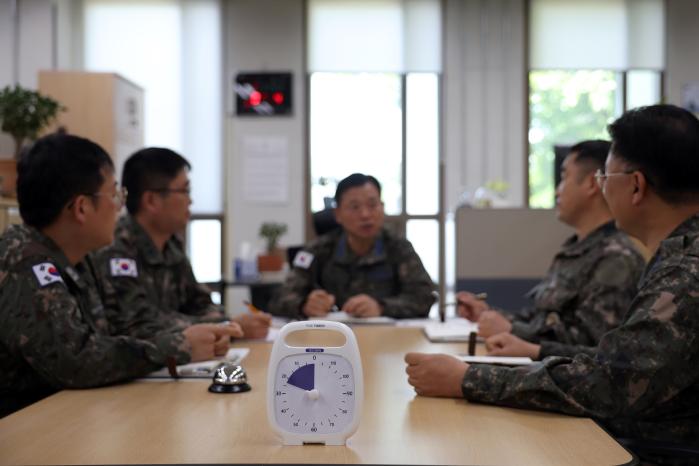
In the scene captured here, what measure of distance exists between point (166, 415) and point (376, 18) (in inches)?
280

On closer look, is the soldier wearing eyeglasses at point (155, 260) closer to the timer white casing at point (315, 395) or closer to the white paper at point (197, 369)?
the white paper at point (197, 369)

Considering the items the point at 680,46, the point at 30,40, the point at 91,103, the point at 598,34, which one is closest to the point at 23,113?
the point at 91,103

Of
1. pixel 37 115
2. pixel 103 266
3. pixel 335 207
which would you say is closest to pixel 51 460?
pixel 103 266

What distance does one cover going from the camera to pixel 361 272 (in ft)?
13.8

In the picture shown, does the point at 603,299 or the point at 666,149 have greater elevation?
the point at 666,149

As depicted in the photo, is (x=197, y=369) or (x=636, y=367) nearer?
→ (x=636, y=367)

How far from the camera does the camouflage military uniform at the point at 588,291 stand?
8.94ft

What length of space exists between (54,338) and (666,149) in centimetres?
149

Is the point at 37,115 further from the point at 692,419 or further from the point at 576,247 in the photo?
the point at 692,419

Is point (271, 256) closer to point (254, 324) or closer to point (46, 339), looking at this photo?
point (254, 324)

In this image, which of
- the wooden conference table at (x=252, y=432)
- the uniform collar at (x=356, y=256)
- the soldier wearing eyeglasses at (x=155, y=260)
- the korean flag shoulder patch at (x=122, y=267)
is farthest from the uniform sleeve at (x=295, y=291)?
the wooden conference table at (x=252, y=432)

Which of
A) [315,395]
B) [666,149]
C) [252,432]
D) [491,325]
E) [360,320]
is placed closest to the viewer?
[315,395]

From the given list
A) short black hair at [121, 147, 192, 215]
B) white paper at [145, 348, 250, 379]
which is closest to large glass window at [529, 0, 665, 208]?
short black hair at [121, 147, 192, 215]

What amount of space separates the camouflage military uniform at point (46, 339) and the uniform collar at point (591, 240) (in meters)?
1.48
